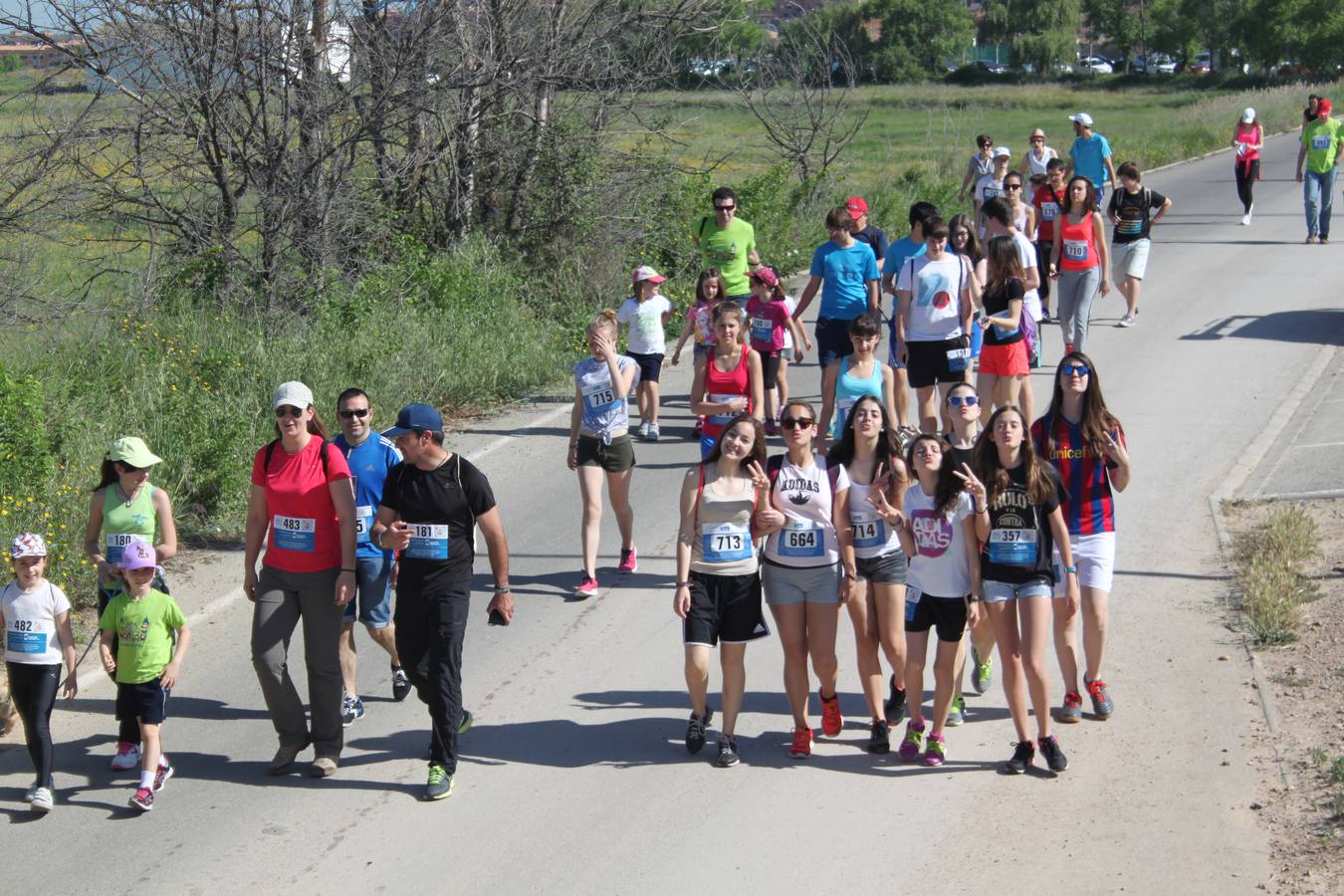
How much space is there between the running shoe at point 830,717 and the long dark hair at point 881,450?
1.12m

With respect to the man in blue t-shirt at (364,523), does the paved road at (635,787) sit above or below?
below

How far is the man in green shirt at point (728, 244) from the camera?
13.9m

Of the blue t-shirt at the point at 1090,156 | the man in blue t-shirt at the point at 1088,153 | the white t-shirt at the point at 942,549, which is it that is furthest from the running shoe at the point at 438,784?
the blue t-shirt at the point at 1090,156

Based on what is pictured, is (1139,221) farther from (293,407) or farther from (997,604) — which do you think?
(293,407)

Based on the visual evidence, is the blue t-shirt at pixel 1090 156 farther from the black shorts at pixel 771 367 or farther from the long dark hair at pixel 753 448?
the long dark hair at pixel 753 448

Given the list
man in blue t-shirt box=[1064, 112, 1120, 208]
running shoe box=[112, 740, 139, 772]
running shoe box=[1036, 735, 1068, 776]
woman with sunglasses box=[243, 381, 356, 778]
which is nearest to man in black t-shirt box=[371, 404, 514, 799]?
woman with sunglasses box=[243, 381, 356, 778]

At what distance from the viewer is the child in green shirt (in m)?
7.18

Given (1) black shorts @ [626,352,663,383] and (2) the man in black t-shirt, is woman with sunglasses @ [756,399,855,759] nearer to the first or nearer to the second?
(2) the man in black t-shirt

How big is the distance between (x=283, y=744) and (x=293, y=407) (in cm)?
162

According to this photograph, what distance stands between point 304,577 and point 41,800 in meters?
1.50

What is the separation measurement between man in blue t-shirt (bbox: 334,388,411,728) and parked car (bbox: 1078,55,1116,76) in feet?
334

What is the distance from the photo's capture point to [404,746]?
25.4 feet

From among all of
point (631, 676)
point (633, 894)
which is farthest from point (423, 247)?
point (633, 894)

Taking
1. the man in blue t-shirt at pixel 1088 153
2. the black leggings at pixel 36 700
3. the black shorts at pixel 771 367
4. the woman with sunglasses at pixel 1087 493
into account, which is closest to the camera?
the black leggings at pixel 36 700
